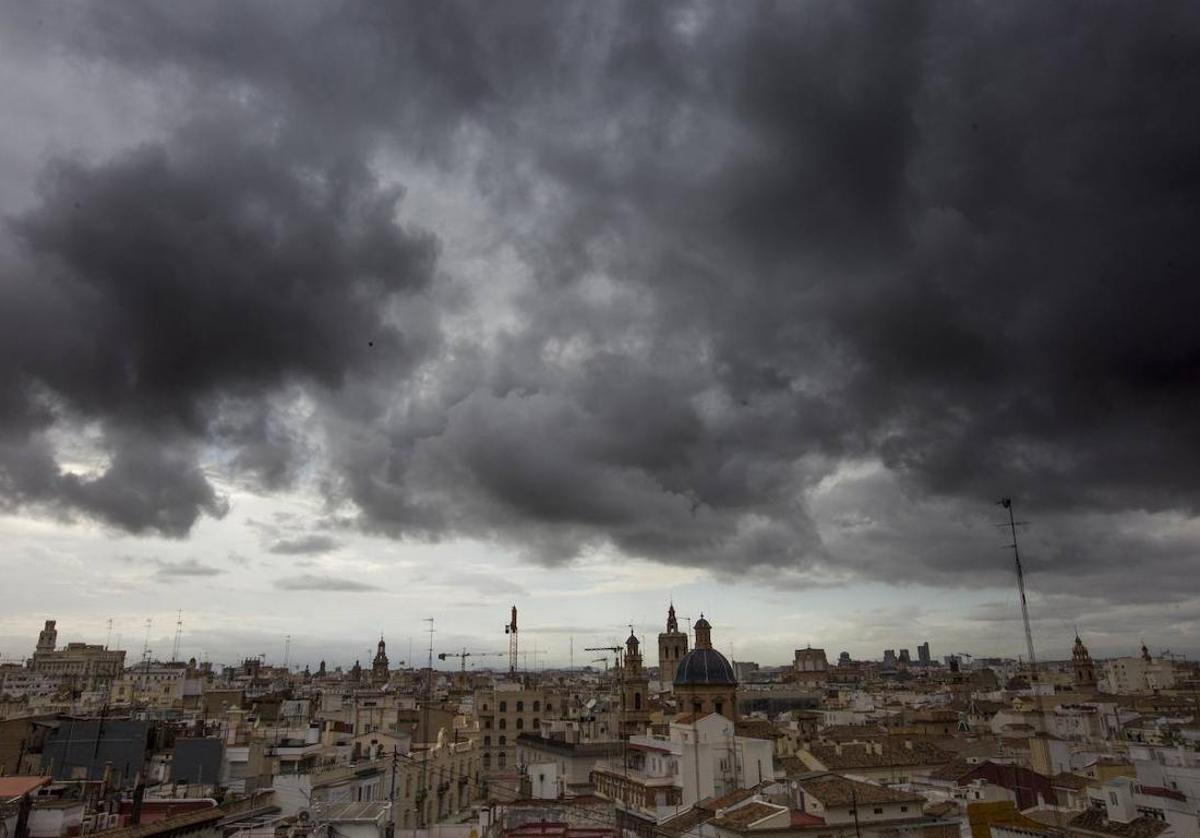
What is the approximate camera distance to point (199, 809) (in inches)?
1065

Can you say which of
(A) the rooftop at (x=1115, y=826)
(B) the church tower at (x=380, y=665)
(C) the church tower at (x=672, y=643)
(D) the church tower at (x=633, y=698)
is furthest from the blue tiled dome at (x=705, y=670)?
(B) the church tower at (x=380, y=665)

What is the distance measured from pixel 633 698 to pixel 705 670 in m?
16.4

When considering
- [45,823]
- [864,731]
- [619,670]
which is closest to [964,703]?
[619,670]

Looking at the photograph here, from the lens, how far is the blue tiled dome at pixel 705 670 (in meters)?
81.4

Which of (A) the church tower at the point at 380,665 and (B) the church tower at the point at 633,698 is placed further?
(A) the church tower at the point at 380,665

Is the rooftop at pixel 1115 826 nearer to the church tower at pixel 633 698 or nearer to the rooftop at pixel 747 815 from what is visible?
the rooftop at pixel 747 815

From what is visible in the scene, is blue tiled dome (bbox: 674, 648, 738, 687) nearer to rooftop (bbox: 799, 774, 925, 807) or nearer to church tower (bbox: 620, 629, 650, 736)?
church tower (bbox: 620, 629, 650, 736)

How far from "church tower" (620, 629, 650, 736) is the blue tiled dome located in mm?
7861

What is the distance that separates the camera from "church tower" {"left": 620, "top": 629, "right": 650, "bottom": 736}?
90.3 meters

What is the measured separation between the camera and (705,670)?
8175 cm

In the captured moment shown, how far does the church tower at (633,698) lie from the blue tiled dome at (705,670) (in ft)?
25.8

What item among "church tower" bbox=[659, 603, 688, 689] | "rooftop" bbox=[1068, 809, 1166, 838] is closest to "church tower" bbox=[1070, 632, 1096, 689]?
"church tower" bbox=[659, 603, 688, 689]

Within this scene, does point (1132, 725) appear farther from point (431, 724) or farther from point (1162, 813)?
point (431, 724)

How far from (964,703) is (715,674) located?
2676 inches
